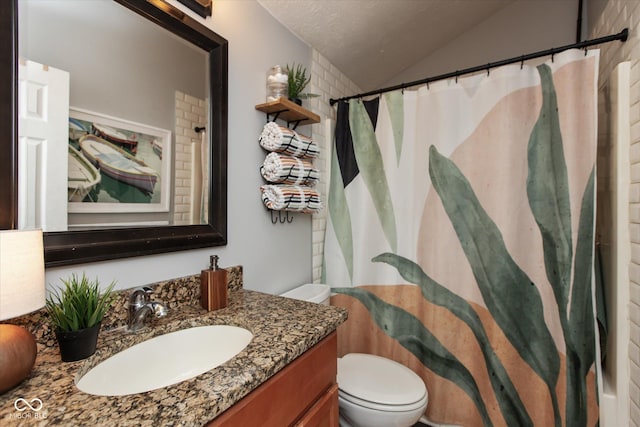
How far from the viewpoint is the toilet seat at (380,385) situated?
1.26 metres

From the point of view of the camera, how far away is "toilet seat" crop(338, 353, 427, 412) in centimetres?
126

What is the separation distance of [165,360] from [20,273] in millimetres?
459

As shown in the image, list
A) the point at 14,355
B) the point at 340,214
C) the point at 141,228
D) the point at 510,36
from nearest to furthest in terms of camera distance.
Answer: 1. the point at 14,355
2. the point at 141,228
3. the point at 340,214
4. the point at 510,36

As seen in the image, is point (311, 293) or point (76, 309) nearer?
point (76, 309)

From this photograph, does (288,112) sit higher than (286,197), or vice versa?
(288,112)

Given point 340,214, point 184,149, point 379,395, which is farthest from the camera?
point 340,214

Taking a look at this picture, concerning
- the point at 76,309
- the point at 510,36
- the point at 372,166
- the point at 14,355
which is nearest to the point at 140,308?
the point at 76,309

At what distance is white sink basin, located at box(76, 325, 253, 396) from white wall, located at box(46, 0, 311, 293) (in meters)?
0.27

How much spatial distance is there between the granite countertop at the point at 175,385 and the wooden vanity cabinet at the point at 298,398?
0.12 feet

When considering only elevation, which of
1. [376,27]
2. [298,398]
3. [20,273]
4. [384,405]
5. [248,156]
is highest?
[376,27]

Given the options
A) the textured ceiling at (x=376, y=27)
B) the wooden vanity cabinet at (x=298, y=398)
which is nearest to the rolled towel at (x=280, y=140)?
the textured ceiling at (x=376, y=27)

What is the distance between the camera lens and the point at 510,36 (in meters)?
2.24

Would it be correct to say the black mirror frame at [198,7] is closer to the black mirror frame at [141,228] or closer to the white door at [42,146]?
the black mirror frame at [141,228]

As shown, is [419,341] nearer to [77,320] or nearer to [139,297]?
[139,297]
